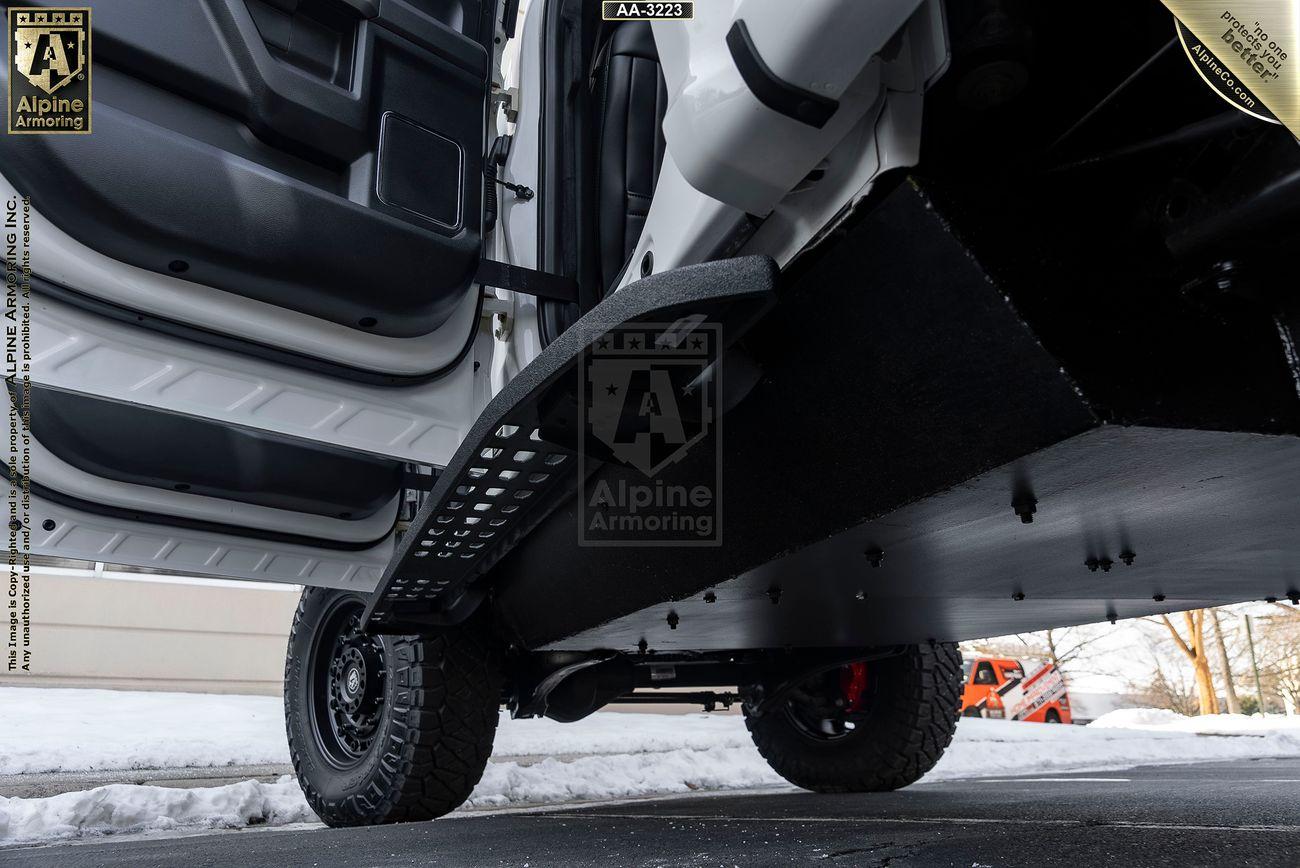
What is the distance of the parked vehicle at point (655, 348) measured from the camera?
2.82ft

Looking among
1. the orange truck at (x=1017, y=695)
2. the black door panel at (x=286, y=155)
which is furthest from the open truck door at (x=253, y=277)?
the orange truck at (x=1017, y=695)

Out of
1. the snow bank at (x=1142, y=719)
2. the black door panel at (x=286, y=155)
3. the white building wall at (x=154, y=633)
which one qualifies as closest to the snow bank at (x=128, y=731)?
the white building wall at (x=154, y=633)

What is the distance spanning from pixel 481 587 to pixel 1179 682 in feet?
113

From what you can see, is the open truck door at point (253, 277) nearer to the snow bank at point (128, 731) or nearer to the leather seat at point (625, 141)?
the leather seat at point (625, 141)

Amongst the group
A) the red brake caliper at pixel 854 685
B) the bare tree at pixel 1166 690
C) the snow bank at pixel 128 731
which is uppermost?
the red brake caliper at pixel 854 685

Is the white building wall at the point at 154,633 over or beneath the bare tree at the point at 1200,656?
over

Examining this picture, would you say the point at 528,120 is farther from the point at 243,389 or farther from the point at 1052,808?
the point at 1052,808

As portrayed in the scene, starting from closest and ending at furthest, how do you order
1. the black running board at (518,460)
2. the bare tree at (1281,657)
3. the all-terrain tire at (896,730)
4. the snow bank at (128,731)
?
the black running board at (518,460)
the all-terrain tire at (896,730)
the snow bank at (128,731)
the bare tree at (1281,657)

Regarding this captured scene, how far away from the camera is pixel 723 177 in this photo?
0.96m

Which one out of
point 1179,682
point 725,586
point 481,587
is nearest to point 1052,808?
point 725,586

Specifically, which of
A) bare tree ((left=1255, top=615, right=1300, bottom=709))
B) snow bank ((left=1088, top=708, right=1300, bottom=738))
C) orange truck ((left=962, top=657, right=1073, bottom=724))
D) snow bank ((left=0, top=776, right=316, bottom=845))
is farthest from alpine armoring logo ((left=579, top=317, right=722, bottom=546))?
bare tree ((left=1255, top=615, right=1300, bottom=709))

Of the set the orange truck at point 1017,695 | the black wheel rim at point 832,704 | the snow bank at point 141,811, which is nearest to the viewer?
the snow bank at point 141,811

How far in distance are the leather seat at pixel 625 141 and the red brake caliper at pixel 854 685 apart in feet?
6.07

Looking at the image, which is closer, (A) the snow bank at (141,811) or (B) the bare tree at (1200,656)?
(A) the snow bank at (141,811)
